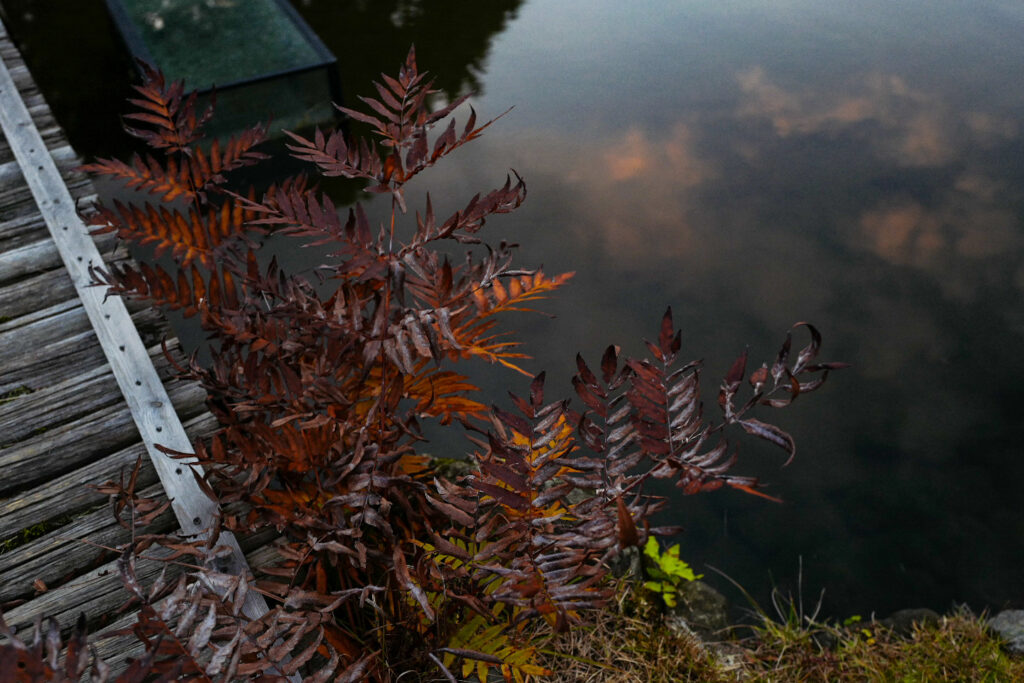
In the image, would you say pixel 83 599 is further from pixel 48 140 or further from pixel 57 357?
pixel 48 140

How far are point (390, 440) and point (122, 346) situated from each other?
94 centimetres

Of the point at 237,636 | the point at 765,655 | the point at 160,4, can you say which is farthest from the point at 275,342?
the point at 160,4

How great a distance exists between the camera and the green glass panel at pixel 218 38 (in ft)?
15.1

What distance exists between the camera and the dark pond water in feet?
11.1

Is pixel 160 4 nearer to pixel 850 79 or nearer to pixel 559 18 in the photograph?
pixel 559 18

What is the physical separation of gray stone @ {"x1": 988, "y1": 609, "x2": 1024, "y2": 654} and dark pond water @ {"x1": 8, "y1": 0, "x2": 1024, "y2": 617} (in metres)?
0.47

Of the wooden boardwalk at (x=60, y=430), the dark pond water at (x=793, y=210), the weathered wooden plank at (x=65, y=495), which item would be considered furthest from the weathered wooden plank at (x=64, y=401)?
the dark pond water at (x=793, y=210)

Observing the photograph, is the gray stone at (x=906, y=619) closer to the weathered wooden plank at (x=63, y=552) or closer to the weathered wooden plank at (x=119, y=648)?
the weathered wooden plank at (x=119, y=648)

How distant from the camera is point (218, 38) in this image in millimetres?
4922

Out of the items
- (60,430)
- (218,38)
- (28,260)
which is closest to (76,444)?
(60,430)

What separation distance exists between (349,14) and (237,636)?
713 centimetres

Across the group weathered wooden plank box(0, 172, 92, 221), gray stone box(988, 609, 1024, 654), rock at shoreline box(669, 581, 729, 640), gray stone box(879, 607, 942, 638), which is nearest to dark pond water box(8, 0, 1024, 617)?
gray stone box(879, 607, 942, 638)

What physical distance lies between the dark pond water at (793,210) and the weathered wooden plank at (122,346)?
2.13 meters

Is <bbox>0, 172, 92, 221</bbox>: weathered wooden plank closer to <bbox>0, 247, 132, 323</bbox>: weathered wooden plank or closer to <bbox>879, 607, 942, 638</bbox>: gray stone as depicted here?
<bbox>0, 247, 132, 323</bbox>: weathered wooden plank
